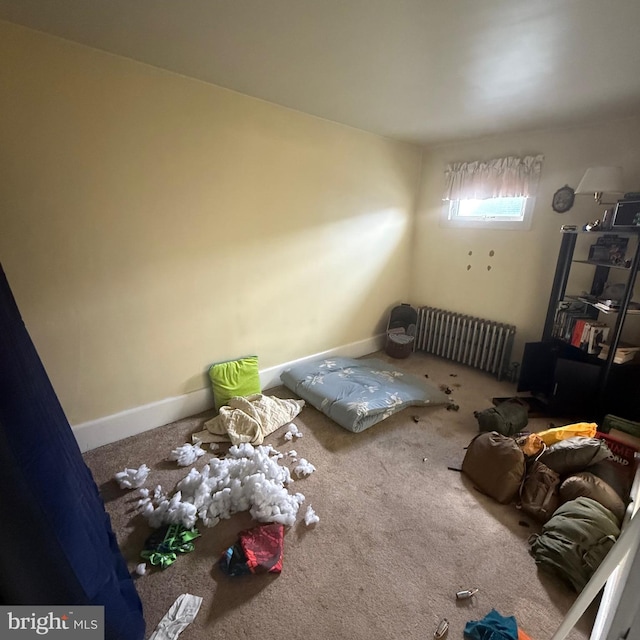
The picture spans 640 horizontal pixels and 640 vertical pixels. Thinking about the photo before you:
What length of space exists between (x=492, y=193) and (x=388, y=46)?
2060mm

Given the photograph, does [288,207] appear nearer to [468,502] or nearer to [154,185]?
[154,185]

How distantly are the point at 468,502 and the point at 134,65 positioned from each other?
3.07 metres

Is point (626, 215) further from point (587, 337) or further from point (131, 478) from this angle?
point (131, 478)

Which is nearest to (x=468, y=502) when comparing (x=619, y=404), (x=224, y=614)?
(x=224, y=614)

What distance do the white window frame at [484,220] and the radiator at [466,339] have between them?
0.92 meters

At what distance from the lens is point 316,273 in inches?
123

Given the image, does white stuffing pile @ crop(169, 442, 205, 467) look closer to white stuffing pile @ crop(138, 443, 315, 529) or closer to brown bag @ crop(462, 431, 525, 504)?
white stuffing pile @ crop(138, 443, 315, 529)

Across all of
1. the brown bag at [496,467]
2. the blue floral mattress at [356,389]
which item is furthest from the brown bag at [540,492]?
the blue floral mattress at [356,389]

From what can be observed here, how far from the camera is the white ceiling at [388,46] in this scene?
131 centimetres

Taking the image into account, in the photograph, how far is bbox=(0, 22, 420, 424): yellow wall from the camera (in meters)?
1.72

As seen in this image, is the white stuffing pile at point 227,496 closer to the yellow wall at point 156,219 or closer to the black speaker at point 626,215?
the yellow wall at point 156,219

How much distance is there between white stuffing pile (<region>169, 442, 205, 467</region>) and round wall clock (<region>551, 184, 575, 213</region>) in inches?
133

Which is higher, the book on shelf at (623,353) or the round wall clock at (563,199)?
the round wall clock at (563,199)

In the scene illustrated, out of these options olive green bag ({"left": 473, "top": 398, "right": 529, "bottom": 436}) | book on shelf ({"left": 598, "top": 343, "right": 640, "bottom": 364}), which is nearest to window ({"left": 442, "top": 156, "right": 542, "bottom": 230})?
book on shelf ({"left": 598, "top": 343, "right": 640, "bottom": 364})
